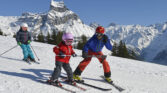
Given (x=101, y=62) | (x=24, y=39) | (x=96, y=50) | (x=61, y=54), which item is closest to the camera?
(x=61, y=54)

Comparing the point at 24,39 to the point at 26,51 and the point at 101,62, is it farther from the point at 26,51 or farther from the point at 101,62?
the point at 101,62

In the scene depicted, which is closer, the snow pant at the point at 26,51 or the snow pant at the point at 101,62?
the snow pant at the point at 101,62

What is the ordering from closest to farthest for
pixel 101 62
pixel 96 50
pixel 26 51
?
pixel 101 62 → pixel 96 50 → pixel 26 51

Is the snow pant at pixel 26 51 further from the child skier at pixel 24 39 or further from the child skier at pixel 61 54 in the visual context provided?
the child skier at pixel 61 54

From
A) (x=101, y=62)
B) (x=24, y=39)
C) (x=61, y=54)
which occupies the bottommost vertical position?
(x=101, y=62)

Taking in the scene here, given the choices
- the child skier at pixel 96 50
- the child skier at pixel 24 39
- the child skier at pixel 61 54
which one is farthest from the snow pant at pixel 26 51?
the child skier at pixel 61 54

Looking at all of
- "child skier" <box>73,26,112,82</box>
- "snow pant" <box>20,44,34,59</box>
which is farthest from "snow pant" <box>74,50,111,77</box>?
"snow pant" <box>20,44,34,59</box>

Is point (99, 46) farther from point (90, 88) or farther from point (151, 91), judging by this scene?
point (151, 91)

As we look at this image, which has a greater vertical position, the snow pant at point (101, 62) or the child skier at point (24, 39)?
the child skier at point (24, 39)

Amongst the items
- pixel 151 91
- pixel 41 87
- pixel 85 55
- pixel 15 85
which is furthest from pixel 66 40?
pixel 151 91

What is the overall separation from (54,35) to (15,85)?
42.8 meters

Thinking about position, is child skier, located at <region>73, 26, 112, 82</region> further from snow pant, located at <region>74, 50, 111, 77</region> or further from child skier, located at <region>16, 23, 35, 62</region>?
child skier, located at <region>16, 23, 35, 62</region>

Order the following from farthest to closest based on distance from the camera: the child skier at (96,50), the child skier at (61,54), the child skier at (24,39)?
the child skier at (24,39) → the child skier at (96,50) → the child skier at (61,54)

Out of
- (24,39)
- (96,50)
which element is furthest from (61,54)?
(24,39)
